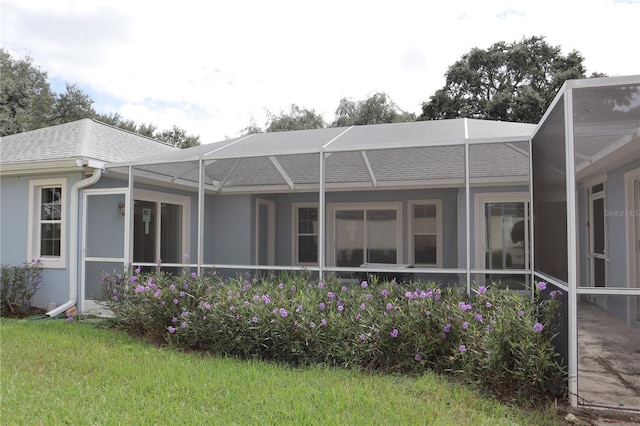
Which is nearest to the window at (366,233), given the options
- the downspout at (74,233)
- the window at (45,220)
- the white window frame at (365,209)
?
the white window frame at (365,209)

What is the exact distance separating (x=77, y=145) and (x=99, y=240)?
1836 mm

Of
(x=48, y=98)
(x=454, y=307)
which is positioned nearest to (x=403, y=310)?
(x=454, y=307)

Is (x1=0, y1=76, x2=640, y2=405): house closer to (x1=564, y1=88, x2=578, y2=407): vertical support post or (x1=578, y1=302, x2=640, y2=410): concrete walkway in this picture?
(x1=564, y1=88, x2=578, y2=407): vertical support post

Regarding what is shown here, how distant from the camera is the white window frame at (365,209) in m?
10.7

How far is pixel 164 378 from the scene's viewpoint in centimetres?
434

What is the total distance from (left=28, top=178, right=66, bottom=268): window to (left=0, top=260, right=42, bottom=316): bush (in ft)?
1.13

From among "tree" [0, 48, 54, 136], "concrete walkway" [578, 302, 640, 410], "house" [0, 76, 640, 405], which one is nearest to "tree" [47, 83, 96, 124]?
"tree" [0, 48, 54, 136]

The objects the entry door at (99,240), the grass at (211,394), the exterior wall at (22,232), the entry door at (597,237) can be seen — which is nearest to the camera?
the grass at (211,394)

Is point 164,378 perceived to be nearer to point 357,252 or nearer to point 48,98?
point 357,252

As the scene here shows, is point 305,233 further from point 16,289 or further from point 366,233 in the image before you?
point 16,289

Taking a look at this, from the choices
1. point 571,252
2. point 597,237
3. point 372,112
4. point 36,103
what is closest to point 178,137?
point 36,103

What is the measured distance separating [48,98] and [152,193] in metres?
18.3

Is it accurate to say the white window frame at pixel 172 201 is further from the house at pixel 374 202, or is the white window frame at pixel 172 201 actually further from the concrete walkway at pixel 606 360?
the concrete walkway at pixel 606 360

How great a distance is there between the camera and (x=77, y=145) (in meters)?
8.36
